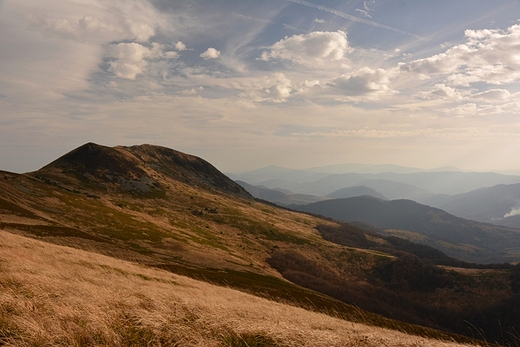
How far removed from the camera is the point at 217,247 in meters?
88.1

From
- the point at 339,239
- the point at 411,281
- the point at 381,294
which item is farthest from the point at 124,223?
the point at 339,239

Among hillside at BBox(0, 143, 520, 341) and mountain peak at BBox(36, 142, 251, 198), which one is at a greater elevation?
mountain peak at BBox(36, 142, 251, 198)

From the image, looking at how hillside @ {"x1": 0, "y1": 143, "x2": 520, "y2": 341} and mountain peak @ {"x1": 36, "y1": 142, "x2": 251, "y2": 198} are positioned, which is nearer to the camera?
hillside @ {"x1": 0, "y1": 143, "x2": 520, "y2": 341}

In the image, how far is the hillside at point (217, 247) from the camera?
182ft

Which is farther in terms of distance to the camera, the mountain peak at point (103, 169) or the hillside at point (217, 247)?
the mountain peak at point (103, 169)

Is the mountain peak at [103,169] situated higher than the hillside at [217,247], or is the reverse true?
the mountain peak at [103,169]

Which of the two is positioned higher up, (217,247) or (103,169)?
(103,169)

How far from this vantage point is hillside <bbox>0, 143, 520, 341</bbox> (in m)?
55.4

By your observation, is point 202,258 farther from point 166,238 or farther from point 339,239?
point 339,239

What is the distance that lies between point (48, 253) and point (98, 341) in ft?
106

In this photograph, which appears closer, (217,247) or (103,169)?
(217,247)

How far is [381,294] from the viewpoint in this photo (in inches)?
4060

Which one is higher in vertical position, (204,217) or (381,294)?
(204,217)

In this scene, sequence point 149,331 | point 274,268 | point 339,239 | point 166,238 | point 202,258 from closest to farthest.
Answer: point 149,331
point 202,258
point 166,238
point 274,268
point 339,239
